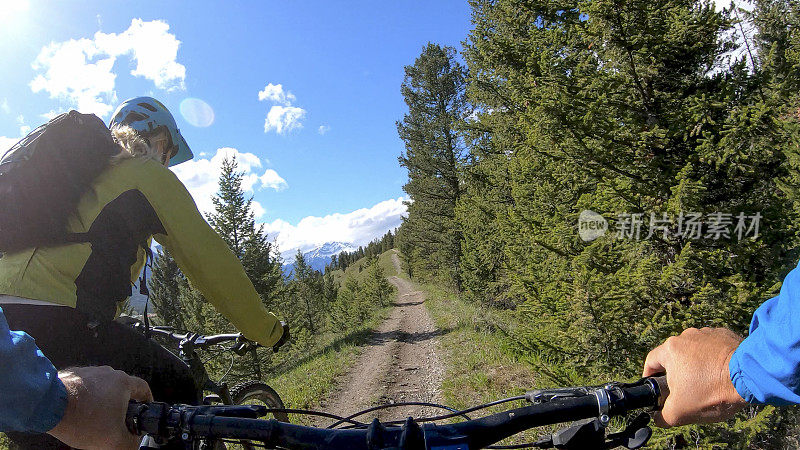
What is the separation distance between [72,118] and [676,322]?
5205mm

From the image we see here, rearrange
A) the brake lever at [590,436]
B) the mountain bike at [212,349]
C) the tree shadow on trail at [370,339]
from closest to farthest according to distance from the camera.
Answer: the brake lever at [590,436], the mountain bike at [212,349], the tree shadow on trail at [370,339]

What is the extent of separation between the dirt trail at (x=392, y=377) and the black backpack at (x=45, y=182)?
469cm

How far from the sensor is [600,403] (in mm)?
1198

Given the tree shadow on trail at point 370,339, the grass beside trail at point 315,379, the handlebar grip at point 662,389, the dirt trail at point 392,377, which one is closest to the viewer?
the handlebar grip at point 662,389

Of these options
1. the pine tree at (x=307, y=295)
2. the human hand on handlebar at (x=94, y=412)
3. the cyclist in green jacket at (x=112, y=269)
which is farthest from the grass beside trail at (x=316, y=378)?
the pine tree at (x=307, y=295)

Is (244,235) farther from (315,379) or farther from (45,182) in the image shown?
(45,182)

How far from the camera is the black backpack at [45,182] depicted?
1.56 metres

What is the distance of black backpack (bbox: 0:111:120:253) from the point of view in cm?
156

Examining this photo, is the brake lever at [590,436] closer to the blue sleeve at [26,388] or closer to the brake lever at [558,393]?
the brake lever at [558,393]

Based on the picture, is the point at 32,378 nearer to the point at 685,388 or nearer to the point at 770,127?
the point at 685,388

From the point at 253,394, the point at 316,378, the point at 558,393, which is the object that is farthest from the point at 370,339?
the point at 558,393

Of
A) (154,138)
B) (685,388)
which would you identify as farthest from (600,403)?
(154,138)

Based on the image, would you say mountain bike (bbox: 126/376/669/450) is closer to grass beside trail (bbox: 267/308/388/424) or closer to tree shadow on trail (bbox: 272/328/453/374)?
grass beside trail (bbox: 267/308/388/424)

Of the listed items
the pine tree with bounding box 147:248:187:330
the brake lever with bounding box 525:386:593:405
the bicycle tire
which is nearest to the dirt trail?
the bicycle tire
